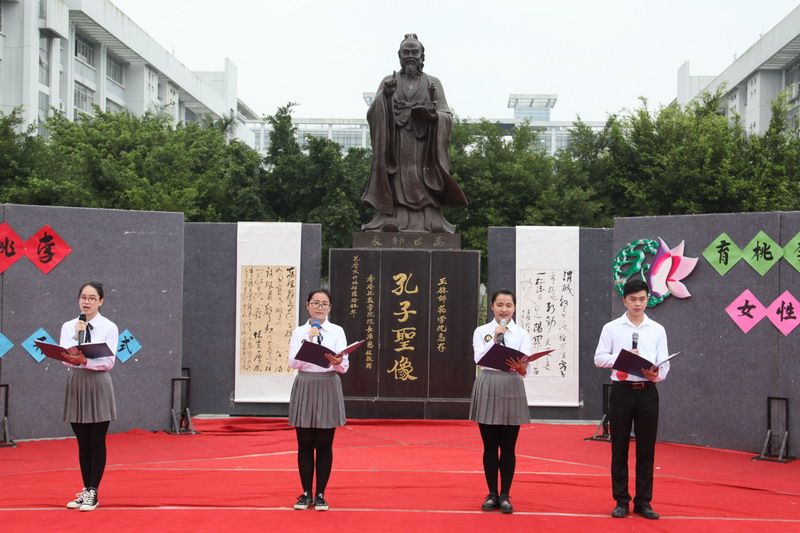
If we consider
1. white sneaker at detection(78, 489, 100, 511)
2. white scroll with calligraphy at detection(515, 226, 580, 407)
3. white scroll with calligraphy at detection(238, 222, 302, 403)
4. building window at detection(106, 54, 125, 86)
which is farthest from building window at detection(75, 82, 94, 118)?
white sneaker at detection(78, 489, 100, 511)

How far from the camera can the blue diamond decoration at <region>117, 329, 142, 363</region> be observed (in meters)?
7.23

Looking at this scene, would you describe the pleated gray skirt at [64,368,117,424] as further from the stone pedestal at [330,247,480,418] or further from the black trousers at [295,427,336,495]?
the stone pedestal at [330,247,480,418]

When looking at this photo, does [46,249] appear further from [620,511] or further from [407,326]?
[620,511]

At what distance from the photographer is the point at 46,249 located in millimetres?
6957

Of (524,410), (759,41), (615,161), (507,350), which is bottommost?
(524,410)

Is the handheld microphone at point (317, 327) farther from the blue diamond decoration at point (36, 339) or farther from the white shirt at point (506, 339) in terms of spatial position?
the blue diamond decoration at point (36, 339)

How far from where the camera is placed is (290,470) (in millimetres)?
5609

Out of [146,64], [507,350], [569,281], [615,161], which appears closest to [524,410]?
[507,350]

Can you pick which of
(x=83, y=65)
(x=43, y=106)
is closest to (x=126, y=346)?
(x=43, y=106)

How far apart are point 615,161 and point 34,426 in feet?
40.9

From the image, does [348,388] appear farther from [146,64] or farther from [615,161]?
[146,64]

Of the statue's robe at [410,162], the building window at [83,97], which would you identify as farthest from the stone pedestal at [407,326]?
the building window at [83,97]

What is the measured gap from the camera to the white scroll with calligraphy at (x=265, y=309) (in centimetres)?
848

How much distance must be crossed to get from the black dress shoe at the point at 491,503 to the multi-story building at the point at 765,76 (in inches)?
801
